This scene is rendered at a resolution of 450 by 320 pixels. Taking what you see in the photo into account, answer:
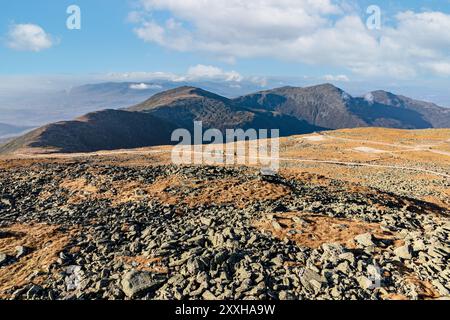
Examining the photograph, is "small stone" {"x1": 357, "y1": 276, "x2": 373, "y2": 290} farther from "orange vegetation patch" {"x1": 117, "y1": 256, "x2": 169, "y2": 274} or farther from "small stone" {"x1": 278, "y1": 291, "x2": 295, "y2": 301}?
"orange vegetation patch" {"x1": 117, "y1": 256, "x2": 169, "y2": 274}

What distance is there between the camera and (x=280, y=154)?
75375mm

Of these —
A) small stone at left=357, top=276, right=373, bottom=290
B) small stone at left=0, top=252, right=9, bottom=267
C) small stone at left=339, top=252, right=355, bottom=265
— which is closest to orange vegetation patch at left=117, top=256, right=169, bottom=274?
small stone at left=0, top=252, right=9, bottom=267

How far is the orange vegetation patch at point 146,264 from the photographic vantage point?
1501 centimetres

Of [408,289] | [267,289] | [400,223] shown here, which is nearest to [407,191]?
[400,223]

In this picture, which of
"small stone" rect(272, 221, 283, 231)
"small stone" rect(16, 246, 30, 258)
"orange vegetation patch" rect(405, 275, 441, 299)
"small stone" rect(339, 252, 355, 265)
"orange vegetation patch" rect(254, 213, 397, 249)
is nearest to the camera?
"orange vegetation patch" rect(405, 275, 441, 299)

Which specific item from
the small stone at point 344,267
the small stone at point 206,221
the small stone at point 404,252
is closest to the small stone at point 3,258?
the small stone at point 206,221

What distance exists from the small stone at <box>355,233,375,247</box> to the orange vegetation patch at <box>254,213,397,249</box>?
31cm

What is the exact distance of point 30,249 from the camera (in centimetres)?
1786

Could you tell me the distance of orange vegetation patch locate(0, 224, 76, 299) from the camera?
15.1 m

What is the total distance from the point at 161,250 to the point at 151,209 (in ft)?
22.3

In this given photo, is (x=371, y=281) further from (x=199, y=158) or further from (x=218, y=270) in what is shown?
(x=199, y=158)

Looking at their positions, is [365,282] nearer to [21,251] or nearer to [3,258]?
[21,251]

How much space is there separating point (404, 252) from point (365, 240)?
5.99ft

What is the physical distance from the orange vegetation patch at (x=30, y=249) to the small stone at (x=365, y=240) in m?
14.7
